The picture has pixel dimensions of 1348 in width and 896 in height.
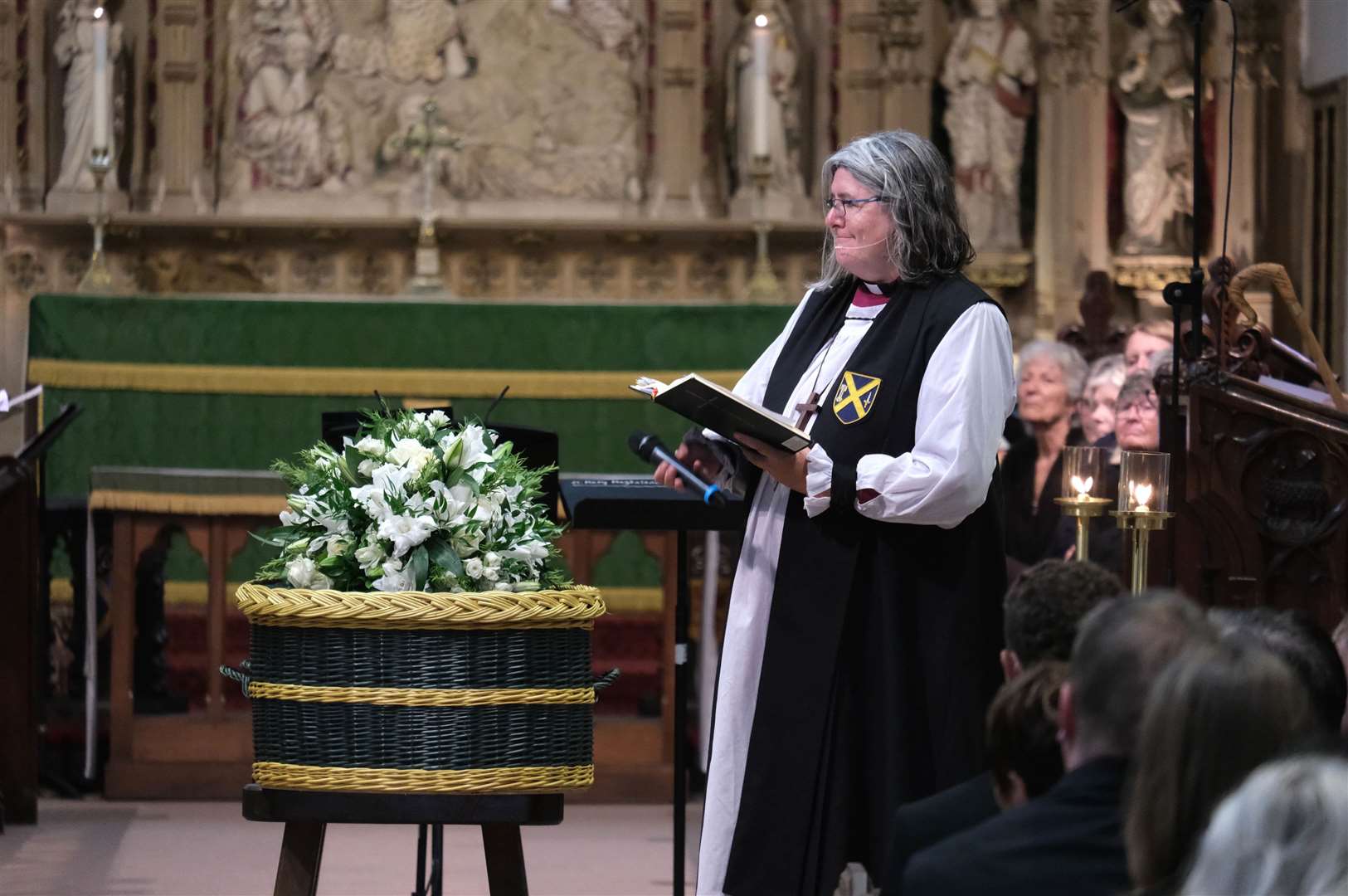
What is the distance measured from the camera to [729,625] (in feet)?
12.1

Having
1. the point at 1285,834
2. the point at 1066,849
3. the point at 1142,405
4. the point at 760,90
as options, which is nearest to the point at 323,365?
the point at 760,90

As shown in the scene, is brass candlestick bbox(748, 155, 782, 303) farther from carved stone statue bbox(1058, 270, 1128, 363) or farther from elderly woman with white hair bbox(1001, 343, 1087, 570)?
elderly woman with white hair bbox(1001, 343, 1087, 570)

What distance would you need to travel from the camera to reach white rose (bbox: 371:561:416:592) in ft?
10.9

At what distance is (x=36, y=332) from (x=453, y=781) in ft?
15.3

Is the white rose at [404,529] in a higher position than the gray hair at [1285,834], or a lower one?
higher

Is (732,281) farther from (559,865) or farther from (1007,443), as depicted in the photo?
(559,865)

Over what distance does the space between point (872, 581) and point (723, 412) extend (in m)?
0.49

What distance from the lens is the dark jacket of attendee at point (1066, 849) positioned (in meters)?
2.13

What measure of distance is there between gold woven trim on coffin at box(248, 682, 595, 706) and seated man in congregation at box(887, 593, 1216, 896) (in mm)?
1195

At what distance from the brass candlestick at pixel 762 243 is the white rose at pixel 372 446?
5.21 metres

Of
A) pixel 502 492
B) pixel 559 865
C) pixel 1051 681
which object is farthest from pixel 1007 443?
pixel 1051 681

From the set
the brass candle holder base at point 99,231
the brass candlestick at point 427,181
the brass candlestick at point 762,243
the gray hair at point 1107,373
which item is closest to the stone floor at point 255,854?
the gray hair at point 1107,373

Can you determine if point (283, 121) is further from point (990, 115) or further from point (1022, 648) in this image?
point (1022, 648)

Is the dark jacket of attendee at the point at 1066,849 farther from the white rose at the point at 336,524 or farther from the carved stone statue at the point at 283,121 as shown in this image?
the carved stone statue at the point at 283,121
